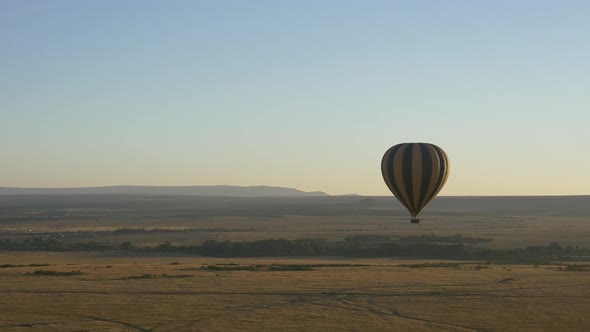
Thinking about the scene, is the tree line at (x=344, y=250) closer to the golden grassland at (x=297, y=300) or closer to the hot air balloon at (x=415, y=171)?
the golden grassland at (x=297, y=300)

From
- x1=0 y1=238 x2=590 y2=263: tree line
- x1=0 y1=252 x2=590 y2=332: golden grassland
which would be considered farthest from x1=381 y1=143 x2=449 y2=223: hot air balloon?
x1=0 y1=238 x2=590 y2=263: tree line

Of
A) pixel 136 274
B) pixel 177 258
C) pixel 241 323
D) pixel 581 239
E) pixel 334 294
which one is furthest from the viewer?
pixel 581 239

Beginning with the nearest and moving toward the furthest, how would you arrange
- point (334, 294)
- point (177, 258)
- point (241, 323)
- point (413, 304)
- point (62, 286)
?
1. point (241, 323)
2. point (413, 304)
3. point (334, 294)
4. point (62, 286)
5. point (177, 258)

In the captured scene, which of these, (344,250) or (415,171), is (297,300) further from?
(344,250)

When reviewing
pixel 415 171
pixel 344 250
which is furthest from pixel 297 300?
pixel 344 250

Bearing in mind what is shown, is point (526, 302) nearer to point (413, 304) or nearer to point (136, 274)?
point (413, 304)

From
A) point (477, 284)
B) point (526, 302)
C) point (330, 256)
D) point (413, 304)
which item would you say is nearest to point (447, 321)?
point (413, 304)
